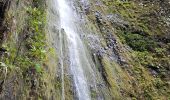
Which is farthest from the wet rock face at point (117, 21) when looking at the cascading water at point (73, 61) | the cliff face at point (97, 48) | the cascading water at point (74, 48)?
the cascading water at point (73, 61)

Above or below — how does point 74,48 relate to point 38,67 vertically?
below

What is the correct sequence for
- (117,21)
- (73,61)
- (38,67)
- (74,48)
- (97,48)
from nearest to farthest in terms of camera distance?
(38,67), (73,61), (74,48), (97,48), (117,21)

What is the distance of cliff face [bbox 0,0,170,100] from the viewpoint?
20.5ft

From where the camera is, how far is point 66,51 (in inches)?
338

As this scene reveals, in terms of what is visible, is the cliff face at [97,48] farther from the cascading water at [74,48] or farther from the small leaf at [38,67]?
the cascading water at [74,48]

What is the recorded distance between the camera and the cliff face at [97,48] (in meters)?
6.26

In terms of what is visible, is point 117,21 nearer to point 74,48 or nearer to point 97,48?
point 97,48

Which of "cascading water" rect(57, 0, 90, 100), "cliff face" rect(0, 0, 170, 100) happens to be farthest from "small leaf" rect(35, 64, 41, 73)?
"cascading water" rect(57, 0, 90, 100)

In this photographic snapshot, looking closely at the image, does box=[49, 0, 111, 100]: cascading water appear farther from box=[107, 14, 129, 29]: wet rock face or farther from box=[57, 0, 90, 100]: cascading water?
box=[107, 14, 129, 29]: wet rock face

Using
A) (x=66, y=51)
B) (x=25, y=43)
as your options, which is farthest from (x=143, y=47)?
(x=25, y=43)

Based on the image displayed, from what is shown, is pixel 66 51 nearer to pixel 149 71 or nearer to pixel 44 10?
pixel 44 10

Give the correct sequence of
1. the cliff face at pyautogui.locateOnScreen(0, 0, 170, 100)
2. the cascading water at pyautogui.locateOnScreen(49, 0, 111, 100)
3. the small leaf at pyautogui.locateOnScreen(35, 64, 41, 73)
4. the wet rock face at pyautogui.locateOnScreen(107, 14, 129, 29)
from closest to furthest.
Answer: the cliff face at pyautogui.locateOnScreen(0, 0, 170, 100)
the small leaf at pyautogui.locateOnScreen(35, 64, 41, 73)
the cascading water at pyautogui.locateOnScreen(49, 0, 111, 100)
the wet rock face at pyautogui.locateOnScreen(107, 14, 129, 29)

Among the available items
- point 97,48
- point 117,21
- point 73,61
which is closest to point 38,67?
point 73,61

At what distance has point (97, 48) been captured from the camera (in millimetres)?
9938
